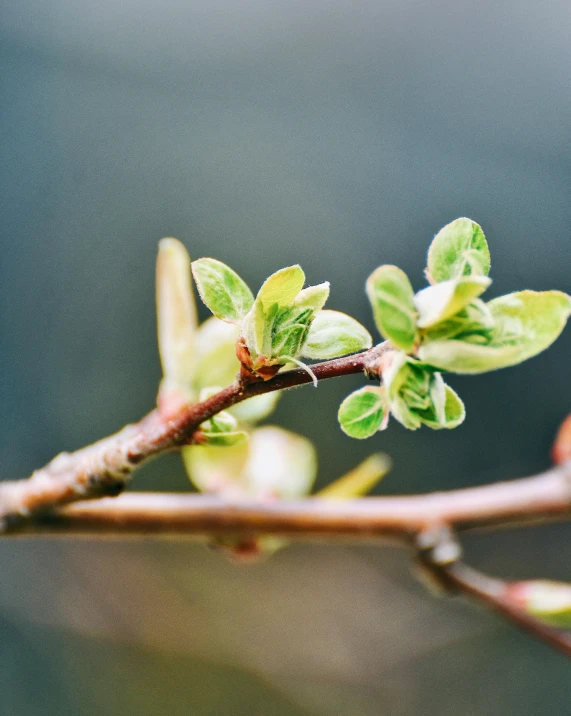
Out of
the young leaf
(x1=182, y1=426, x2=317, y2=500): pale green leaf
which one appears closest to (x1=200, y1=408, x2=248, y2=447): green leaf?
the young leaf

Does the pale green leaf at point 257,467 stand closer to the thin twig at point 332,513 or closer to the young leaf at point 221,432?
the thin twig at point 332,513

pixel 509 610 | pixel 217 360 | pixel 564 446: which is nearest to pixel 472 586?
pixel 509 610

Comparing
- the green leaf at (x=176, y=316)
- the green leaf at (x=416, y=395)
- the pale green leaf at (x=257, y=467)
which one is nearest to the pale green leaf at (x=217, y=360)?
the green leaf at (x=176, y=316)

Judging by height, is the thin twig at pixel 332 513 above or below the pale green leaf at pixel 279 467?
below

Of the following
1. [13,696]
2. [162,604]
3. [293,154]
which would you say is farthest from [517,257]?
[13,696]

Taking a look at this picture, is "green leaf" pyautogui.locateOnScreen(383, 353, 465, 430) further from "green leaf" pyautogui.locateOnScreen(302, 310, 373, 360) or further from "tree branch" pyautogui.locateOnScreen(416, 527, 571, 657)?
"tree branch" pyautogui.locateOnScreen(416, 527, 571, 657)

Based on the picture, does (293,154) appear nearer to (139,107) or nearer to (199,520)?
(139,107)
